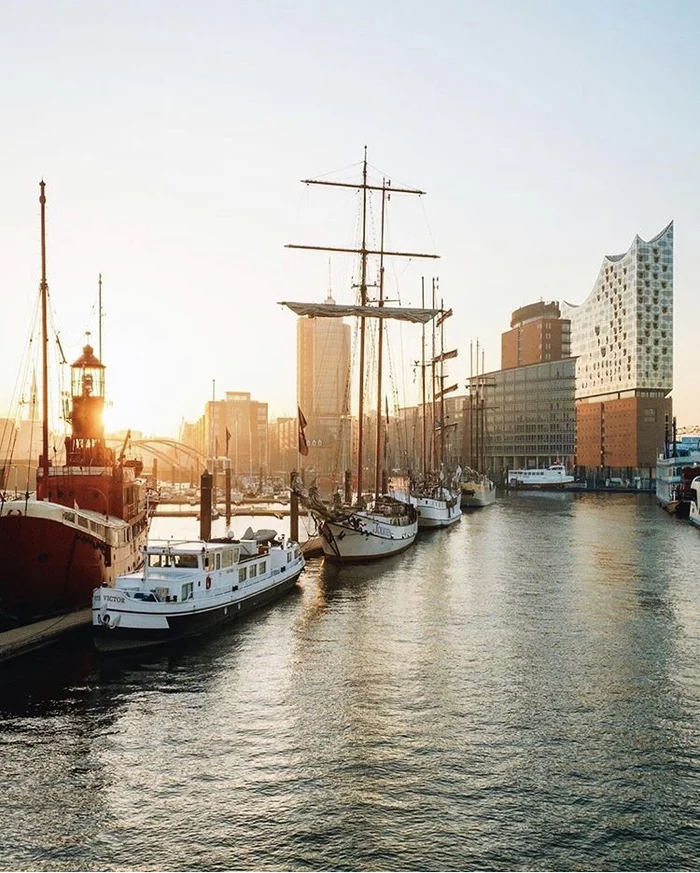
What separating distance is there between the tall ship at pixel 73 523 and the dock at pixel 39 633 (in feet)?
4.61

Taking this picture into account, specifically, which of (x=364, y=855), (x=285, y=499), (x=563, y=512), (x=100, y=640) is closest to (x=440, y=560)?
(x=100, y=640)

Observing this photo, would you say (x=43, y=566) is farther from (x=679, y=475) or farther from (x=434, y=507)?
(x=679, y=475)

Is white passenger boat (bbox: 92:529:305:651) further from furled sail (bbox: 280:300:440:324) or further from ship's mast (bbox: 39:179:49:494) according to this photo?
furled sail (bbox: 280:300:440:324)

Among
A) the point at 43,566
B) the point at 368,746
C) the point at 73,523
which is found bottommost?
the point at 368,746

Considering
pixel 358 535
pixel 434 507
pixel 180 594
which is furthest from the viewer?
pixel 434 507

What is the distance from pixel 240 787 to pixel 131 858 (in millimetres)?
3950

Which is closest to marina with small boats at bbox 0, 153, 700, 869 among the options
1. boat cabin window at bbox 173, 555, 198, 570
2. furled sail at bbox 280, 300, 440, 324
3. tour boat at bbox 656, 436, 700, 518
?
boat cabin window at bbox 173, 555, 198, 570

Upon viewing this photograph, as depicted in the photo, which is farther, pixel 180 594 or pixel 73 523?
pixel 73 523

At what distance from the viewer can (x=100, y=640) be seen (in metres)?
32.9

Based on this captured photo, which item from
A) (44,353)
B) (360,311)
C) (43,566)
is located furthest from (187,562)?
(360,311)

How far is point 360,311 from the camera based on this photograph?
70125 mm

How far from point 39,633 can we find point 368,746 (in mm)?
16857

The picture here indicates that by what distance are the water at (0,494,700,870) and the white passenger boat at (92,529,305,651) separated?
109cm

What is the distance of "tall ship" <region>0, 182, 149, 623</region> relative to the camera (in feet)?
117
